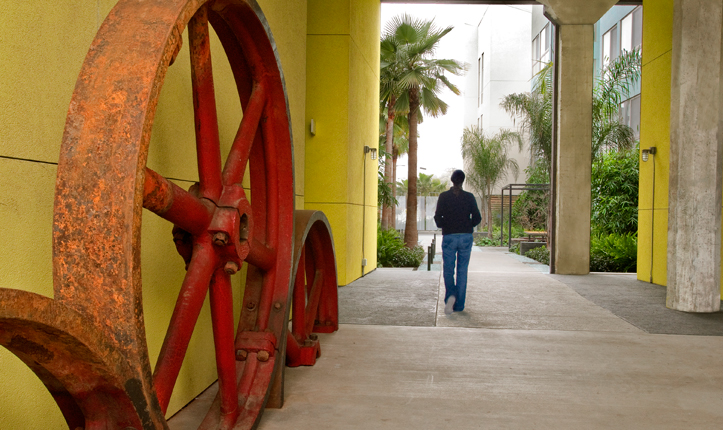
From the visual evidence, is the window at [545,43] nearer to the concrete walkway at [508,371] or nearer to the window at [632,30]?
the window at [632,30]

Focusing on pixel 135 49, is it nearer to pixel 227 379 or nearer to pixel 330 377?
pixel 227 379

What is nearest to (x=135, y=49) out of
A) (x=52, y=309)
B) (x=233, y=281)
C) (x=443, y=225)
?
(x=52, y=309)

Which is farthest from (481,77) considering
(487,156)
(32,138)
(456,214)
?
(32,138)

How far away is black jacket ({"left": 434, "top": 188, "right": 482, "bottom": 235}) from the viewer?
6.79 m

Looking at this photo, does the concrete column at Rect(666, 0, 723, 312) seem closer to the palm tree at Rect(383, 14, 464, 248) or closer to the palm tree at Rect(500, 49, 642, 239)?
the palm tree at Rect(500, 49, 642, 239)

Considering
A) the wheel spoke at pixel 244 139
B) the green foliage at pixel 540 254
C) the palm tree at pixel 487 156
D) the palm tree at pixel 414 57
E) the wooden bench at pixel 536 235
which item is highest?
the palm tree at pixel 414 57

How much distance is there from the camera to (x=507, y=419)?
10.7ft

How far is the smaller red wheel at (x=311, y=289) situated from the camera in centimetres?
404

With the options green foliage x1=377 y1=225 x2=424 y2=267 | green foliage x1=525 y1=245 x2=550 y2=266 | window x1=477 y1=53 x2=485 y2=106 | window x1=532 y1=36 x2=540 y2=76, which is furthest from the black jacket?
window x1=477 y1=53 x2=485 y2=106

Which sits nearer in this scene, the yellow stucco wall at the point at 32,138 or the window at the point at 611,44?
the yellow stucco wall at the point at 32,138

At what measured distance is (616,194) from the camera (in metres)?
15.6

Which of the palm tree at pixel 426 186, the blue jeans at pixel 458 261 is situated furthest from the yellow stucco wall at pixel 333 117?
the palm tree at pixel 426 186

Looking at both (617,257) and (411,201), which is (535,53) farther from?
(617,257)

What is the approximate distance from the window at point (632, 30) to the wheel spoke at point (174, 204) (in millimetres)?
20519
